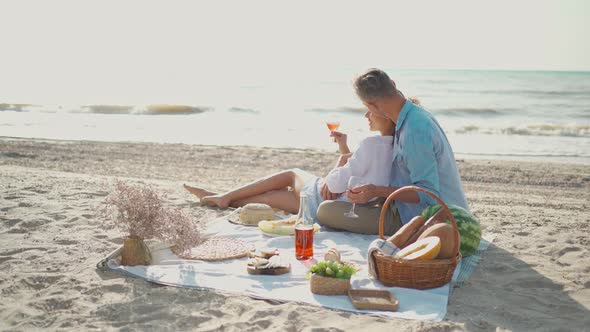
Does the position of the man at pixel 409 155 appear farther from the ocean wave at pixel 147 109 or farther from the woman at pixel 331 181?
the ocean wave at pixel 147 109

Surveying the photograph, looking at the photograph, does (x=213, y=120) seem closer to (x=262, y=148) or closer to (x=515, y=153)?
(x=262, y=148)

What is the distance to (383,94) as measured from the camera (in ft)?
15.7

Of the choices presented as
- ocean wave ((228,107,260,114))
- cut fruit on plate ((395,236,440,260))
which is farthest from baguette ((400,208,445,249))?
ocean wave ((228,107,260,114))

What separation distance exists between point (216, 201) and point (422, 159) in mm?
2717

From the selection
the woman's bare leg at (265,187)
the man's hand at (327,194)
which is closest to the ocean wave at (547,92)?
the woman's bare leg at (265,187)

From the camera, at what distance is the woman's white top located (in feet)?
16.2

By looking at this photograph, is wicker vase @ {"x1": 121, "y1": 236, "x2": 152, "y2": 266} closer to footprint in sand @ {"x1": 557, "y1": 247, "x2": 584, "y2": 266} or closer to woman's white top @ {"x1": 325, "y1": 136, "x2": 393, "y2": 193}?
woman's white top @ {"x1": 325, "y1": 136, "x2": 393, "y2": 193}

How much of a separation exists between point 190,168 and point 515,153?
24.6ft

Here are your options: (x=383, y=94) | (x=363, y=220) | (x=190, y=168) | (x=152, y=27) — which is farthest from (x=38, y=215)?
(x=152, y=27)

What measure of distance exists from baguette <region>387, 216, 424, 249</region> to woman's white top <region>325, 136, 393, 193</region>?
74cm

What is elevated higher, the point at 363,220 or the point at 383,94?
the point at 383,94

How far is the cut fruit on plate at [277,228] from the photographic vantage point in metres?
5.29

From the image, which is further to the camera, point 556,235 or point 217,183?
point 217,183

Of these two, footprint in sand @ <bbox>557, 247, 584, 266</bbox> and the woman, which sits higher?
the woman
